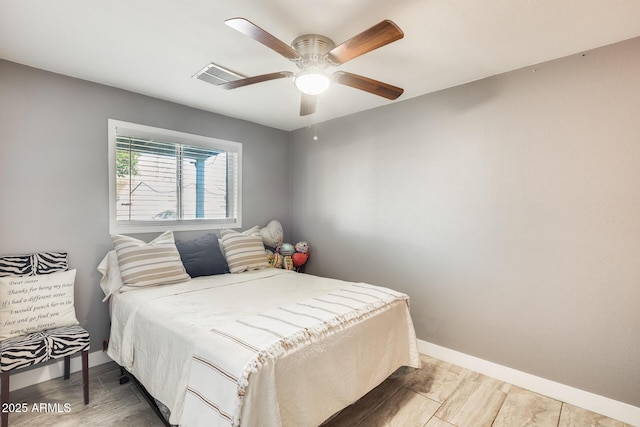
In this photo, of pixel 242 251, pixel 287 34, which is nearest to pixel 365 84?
pixel 287 34

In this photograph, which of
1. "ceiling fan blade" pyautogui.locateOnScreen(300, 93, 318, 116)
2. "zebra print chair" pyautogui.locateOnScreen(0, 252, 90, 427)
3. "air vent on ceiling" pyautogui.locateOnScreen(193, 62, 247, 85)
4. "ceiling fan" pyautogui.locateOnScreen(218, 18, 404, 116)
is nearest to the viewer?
"ceiling fan" pyautogui.locateOnScreen(218, 18, 404, 116)

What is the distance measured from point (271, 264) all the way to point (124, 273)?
5.25ft

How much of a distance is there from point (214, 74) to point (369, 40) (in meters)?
1.50

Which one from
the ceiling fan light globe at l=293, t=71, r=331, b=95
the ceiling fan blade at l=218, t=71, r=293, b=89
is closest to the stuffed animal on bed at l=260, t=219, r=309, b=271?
the ceiling fan blade at l=218, t=71, r=293, b=89

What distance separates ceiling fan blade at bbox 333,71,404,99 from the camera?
6.61 feet

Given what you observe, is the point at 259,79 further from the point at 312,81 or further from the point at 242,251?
the point at 242,251

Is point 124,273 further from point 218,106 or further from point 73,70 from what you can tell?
point 218,106

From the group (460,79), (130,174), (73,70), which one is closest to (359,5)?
(460,79)

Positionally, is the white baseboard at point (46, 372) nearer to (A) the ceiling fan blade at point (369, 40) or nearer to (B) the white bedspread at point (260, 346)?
(B) the white bedspread at point (260, 346)

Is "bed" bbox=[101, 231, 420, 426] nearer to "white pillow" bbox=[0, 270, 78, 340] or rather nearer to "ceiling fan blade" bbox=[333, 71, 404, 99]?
"white pillow" bbox=[0, 270, 78, 340]

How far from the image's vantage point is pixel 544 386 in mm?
2381

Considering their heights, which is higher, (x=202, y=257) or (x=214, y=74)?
(x=214, y=74)

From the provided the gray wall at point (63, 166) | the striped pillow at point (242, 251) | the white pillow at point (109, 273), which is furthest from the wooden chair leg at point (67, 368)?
the striped pillow at point (242, 251)

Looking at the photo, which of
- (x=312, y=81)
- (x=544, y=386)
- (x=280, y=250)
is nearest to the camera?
(x=312, y=81)
